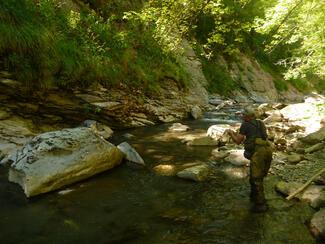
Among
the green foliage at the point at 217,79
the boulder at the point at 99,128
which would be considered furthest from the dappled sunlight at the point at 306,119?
the green foliage at the point at 217,79

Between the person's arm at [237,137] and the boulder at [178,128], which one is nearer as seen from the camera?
the person's arm at [237,137]

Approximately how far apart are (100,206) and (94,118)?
22.3 feet

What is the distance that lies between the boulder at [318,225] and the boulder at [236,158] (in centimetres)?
346

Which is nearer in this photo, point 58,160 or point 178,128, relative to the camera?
point 58,160

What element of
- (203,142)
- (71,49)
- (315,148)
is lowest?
(203,142)

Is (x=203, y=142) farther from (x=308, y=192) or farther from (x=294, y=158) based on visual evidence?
(x=308, y=192)

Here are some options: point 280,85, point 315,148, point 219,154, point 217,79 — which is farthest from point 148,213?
point 280,85

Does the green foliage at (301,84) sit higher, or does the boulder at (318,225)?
the boulder at (318,225)

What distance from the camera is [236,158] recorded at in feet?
30.8

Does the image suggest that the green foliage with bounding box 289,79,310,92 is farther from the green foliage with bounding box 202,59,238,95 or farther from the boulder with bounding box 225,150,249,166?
the boulder with bounding box 225,150,249,166

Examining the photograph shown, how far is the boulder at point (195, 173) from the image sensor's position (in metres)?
7.86

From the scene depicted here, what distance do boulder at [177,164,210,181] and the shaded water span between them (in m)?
0.18

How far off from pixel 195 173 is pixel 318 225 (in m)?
3.10

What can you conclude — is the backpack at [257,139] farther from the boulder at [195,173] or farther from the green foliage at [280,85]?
the green foliage at [280,85]
